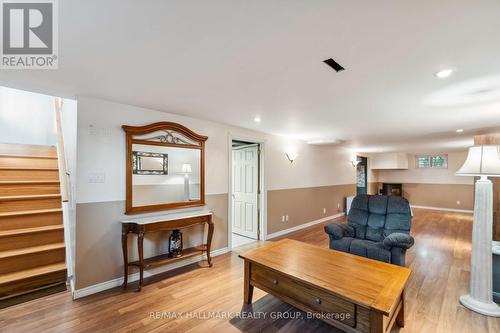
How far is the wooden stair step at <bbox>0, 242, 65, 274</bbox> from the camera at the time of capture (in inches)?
102

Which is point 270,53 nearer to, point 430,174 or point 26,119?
point 26,119

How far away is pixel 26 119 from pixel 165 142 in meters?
3.71

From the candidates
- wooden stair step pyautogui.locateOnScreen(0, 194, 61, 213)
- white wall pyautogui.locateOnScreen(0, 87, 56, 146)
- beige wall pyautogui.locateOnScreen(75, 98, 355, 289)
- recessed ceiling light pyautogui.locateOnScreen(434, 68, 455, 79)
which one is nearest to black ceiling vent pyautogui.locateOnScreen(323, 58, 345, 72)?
recessed ceiling light pyautogui.locateOnScreen(434, 68, 455, 79)

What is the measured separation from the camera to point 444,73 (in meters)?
1.88

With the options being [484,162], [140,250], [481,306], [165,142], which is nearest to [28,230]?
[140,250]

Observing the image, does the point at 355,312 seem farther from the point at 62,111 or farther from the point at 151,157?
the point at 62,111

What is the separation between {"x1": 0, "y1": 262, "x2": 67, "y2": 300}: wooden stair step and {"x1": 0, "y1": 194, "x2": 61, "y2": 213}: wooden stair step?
3.11 feet

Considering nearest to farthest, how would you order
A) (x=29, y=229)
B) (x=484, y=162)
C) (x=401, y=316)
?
(x=401, y=316)
(x=484, y=162)
(x=29, y=229)

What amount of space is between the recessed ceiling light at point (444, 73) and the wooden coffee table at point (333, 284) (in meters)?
1.74

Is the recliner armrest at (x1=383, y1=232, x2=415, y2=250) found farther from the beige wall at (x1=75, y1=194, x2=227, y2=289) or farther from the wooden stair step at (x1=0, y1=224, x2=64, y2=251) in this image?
the wooden stair step at (x1=0, y1=224, x2=64, y2=251)

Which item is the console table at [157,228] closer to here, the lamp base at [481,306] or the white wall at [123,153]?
the white wall at [123,153]

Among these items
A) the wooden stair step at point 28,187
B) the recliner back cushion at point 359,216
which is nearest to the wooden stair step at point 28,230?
the wooden stair step at point 28,187

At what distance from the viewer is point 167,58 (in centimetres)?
169

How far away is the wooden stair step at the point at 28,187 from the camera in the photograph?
3271 mm
